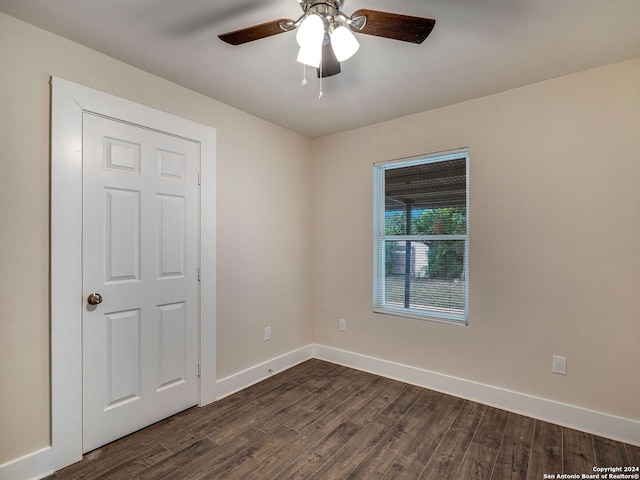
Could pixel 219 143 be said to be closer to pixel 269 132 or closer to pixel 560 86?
pixel 269 132

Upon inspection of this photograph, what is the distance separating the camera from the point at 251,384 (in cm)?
295

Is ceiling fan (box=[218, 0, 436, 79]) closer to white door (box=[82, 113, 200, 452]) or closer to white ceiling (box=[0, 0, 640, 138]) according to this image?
white ceiling (box=[0, 0, 640, 138])

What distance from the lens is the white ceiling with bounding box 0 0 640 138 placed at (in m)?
1.64

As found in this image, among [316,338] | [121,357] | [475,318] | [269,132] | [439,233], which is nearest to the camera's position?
[121,357]

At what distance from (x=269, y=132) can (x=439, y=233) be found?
1869 mm

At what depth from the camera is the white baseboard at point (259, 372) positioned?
274 centimetres

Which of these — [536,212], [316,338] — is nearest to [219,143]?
[316,338]

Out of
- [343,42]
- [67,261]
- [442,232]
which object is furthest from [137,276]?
[442,232]

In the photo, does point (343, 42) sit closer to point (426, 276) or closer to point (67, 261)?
point (67, 261)

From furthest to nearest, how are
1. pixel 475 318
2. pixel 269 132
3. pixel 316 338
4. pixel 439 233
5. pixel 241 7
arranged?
pixel 316 338
pixel 269 132
pixel 439 233
pixel 475 318
pixel 241 7

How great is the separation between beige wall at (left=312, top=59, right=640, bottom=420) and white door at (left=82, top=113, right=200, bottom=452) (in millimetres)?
1880

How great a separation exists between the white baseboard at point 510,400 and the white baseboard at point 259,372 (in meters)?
0.42

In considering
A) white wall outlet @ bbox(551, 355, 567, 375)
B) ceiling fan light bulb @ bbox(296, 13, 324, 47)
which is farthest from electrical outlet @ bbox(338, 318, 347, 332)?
ceiling fan light bulb @ bbox(296, 13, 324, 47)

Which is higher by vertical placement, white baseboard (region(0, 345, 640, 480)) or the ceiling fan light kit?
the ceiling fan light kit
